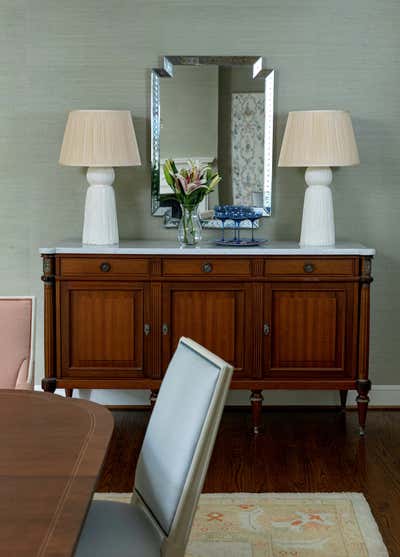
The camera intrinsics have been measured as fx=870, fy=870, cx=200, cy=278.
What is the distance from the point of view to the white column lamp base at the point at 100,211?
4.08 metres

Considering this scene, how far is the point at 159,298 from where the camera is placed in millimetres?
3990

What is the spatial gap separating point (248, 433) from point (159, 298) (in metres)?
0.77

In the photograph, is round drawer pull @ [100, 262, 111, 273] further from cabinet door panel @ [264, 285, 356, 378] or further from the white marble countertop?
cabinet door panel @ [264, 285, 356, 378]

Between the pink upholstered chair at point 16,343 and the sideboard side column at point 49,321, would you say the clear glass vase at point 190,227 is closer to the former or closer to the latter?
the sideboard side column at point 49,321

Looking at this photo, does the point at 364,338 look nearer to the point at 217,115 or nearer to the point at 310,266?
the point at 310,266

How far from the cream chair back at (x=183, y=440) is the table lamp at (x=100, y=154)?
219cm

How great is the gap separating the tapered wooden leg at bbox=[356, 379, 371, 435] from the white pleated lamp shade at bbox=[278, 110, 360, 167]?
101cm

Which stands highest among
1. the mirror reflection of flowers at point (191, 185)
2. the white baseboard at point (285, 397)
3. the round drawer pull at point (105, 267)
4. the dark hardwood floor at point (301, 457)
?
the mirror reflection of flowers at point (191, 185)

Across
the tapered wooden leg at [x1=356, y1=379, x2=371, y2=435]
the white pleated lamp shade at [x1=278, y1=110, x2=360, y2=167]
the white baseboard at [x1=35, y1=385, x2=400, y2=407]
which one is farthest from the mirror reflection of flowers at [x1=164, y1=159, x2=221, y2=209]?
the tapered wooden leg at [x1=356, y1=379, x2=371, y2=435]

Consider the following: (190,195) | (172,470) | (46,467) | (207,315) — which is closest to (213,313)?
(207,315)

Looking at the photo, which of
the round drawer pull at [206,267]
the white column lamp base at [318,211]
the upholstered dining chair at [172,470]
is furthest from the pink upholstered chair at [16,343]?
the white column lamp base at [318,211]

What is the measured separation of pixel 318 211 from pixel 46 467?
267 cm

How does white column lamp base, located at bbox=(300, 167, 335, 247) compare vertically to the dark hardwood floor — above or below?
above

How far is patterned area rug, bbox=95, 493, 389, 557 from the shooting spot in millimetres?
2822
